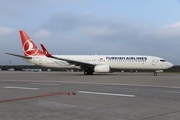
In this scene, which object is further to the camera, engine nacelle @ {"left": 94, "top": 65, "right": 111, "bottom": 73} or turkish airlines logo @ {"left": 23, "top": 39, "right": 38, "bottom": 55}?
turkish airlines logo @ {"left": 23, "top": 39, "right": 38, "bottom": 55}

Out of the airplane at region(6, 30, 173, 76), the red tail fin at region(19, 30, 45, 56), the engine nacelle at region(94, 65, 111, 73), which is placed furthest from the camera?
the red tail fin at region(19, 30, 45, 56)

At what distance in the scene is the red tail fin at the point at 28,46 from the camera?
3462cm

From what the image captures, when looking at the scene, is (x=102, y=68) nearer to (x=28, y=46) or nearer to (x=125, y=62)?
(x=125, y=62)

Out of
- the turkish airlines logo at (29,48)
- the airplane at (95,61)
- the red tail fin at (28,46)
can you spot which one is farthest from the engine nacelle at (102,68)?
the turkish airlines logo at (29,48)

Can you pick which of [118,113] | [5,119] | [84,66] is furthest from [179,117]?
[84,66]

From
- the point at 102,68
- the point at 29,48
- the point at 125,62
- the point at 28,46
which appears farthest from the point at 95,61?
the point at 28,46

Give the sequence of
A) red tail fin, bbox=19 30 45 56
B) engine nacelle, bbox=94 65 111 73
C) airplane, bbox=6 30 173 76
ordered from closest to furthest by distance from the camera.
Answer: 1. engine nacelle, bbox=94 65 111 73
2. airplane, bbox=6 30 173 76
3. red tail fin, bbox=19 30 45 56

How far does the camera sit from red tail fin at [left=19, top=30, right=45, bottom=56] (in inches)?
1363

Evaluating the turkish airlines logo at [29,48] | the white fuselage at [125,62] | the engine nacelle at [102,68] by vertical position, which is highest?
the turkish airlines logo at [29,48]

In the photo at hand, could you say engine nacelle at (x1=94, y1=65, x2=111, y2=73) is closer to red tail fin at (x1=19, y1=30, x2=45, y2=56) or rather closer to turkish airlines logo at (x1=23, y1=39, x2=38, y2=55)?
red tail fin at (x1=19, y1=30, x2=45, y2=56)

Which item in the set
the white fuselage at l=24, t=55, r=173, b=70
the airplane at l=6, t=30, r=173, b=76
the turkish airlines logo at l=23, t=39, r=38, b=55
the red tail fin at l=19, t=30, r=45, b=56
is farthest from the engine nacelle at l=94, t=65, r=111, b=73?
the turkish airlines logo at l=23, t=39, r=38, b=55

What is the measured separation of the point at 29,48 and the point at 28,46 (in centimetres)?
33

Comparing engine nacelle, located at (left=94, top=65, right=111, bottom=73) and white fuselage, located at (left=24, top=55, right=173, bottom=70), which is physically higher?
white fuselage, located at (left=24, top=55, right=173, bottom=70)

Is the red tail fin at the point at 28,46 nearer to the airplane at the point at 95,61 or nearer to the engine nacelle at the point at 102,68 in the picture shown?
the airplane at the point at 95,61
